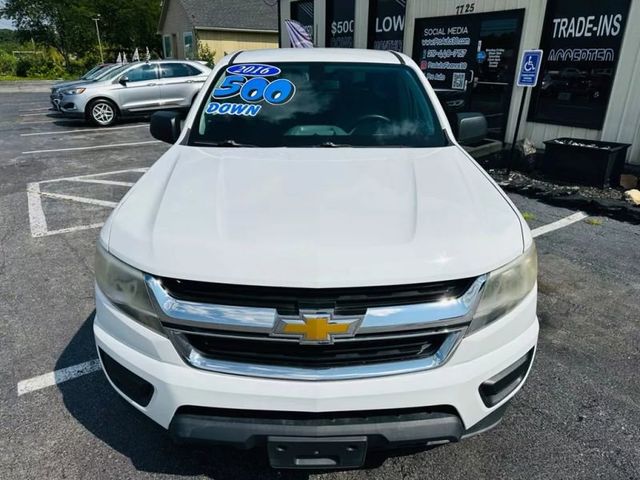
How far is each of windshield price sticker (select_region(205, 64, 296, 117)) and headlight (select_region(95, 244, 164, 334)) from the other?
1425mm

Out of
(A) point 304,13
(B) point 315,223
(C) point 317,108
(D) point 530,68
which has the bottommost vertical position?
(B) point 315,223

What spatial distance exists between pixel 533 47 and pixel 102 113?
33.1ft

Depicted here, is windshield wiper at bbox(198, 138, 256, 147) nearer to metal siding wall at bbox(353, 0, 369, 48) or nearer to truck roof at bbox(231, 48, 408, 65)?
truck roof at bbox(231, 48, 408, 65)

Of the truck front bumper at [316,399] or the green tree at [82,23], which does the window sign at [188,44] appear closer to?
the green tree at [82,23]

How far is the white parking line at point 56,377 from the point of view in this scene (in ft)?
8.38

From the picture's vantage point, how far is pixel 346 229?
1710 mm

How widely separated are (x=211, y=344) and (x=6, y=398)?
63.2 inches

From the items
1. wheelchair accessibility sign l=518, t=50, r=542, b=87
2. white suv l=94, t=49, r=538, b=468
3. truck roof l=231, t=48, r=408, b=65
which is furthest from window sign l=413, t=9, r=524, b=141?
white suv l=94, t=49, r=538, b=468

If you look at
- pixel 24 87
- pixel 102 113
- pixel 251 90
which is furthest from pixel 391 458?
pixel 24 87

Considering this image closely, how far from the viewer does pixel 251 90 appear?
9.87ft

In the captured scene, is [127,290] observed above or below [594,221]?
above

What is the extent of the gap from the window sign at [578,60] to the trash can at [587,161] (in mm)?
826

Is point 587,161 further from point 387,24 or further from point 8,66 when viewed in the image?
point 8,66

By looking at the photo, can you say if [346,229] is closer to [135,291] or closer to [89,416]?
[135,291]
